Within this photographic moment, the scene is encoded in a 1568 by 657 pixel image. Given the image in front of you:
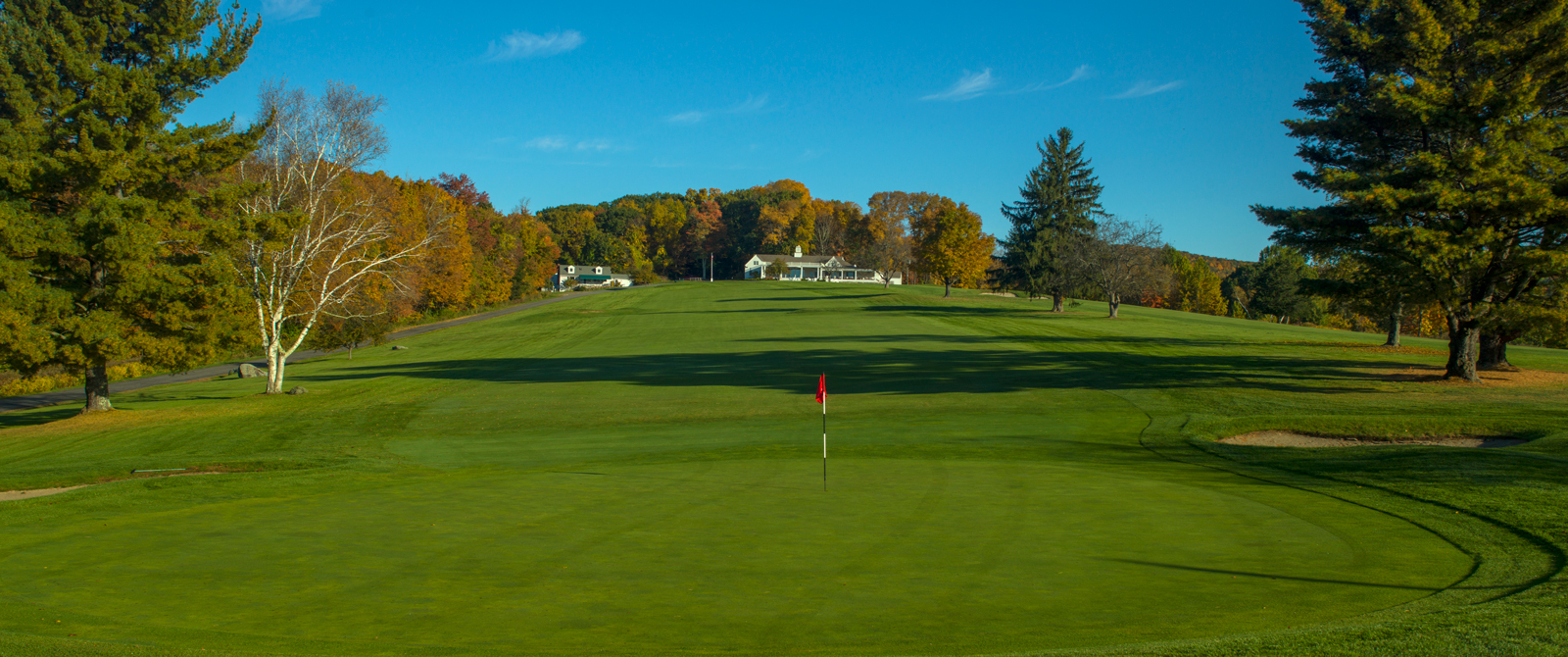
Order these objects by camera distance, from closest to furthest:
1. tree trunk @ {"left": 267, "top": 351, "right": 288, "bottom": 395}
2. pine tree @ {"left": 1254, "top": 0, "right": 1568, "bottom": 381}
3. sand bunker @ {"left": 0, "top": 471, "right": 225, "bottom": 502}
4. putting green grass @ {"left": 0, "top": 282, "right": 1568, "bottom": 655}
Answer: putting green grass @ {"left": 0, "top": 282, "right": 1568, "bottom": 655}, sand bunker @ {"left": 0, "top": 471, "right": 225, "bottom": 502}, pine tree @ {"left": 1254, "top": 0, "right": 1568, "bottom": 381}, tree trunk @ {"left": 267, "top": 351, "right": 288, "bottom": 395}

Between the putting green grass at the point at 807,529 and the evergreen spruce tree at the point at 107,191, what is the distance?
2.86 m

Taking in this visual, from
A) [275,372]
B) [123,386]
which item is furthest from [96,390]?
[123,386]

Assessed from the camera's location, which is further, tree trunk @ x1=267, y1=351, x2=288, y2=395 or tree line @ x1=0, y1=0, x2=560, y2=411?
tree trunk @ x1=267, y1=351, x2=288, y2=395

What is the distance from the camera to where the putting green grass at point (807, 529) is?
251 inches

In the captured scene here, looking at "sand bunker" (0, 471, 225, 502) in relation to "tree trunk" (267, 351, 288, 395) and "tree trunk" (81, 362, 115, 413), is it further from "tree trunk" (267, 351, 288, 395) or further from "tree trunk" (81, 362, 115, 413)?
"tree trunk" (267, 351, 288, 395)

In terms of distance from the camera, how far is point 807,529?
968cm

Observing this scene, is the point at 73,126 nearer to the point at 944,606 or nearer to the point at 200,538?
the point at 200,538

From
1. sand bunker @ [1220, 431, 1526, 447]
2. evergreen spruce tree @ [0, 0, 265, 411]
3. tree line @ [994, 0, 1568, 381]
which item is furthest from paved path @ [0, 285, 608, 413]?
tree line @ [994, 0, 1568, 381]

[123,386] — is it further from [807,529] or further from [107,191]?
[807,529]

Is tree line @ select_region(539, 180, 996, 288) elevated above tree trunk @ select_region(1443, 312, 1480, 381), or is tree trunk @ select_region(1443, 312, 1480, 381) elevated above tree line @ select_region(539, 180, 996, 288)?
tree line @ select_region(539, 180, 996, 288)

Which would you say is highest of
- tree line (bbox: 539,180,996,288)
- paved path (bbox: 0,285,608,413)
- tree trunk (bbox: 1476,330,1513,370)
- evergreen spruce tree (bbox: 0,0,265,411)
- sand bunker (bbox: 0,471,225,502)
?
tree line (bbox: 539,180,996,288)

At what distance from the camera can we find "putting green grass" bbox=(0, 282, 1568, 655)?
638cm

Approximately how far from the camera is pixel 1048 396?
25.3 meters

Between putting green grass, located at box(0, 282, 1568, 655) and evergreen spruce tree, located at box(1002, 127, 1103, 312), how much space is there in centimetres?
3753
